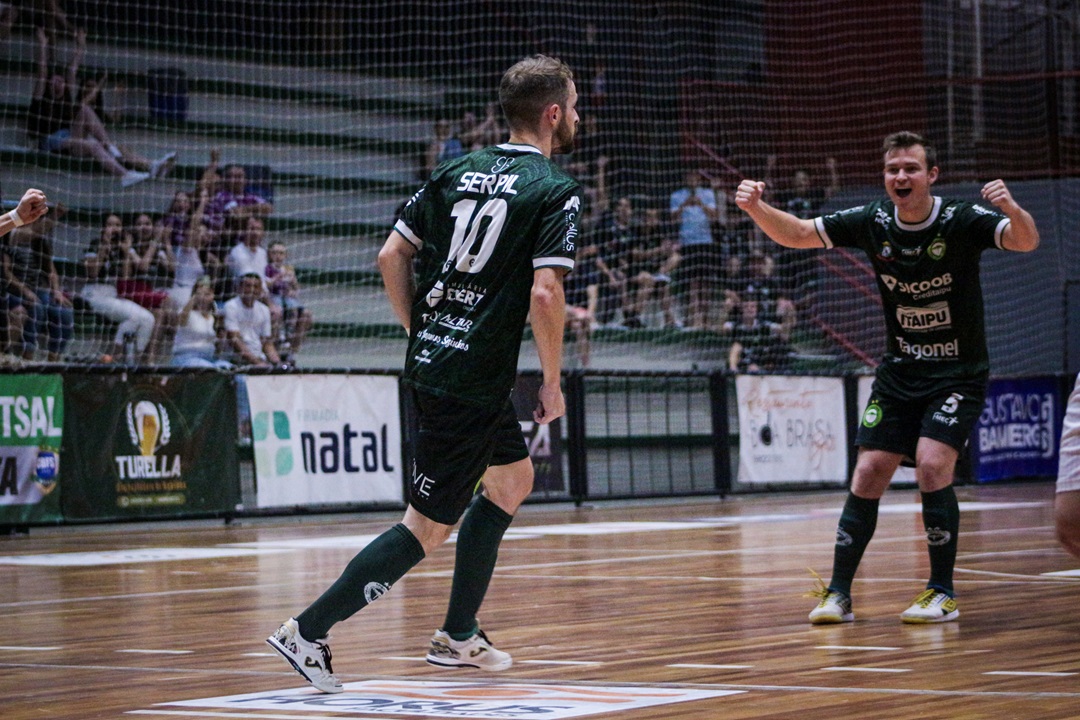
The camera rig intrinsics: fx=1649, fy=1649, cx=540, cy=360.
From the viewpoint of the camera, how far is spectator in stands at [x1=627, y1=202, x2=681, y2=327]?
20033 millimetres

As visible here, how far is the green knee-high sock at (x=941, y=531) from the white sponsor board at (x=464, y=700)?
2.22 metres

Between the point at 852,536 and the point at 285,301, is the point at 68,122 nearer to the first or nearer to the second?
the point at 285,301

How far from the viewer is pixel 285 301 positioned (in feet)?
54.3

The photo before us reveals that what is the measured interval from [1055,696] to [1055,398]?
17165mm

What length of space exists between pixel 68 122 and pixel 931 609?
12513mm

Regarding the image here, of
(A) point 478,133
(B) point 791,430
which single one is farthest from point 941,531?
(A) point 478,133

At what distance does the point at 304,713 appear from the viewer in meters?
4.21

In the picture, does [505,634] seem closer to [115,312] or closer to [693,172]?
[115,312]

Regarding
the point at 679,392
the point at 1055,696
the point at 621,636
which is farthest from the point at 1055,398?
the point at 1055,696

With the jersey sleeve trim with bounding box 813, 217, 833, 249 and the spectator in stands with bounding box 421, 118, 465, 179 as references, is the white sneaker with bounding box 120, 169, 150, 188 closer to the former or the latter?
the spectator in stands with bounding box 421, 118, 465, 179

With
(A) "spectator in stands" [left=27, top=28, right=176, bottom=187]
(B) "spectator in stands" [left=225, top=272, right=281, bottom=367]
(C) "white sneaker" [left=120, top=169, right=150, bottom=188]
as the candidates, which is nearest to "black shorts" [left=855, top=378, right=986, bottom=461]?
(B) "spectator in stands" [left=225, top=272, right=281, bottom=367]

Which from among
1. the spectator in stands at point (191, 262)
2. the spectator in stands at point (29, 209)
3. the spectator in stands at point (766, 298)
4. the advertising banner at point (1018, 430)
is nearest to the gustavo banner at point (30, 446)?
the spectator in stands at point (191, 262)

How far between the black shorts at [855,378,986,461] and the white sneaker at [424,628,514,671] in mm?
2171

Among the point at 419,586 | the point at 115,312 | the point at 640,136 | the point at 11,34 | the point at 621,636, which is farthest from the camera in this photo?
the point at 640,136
